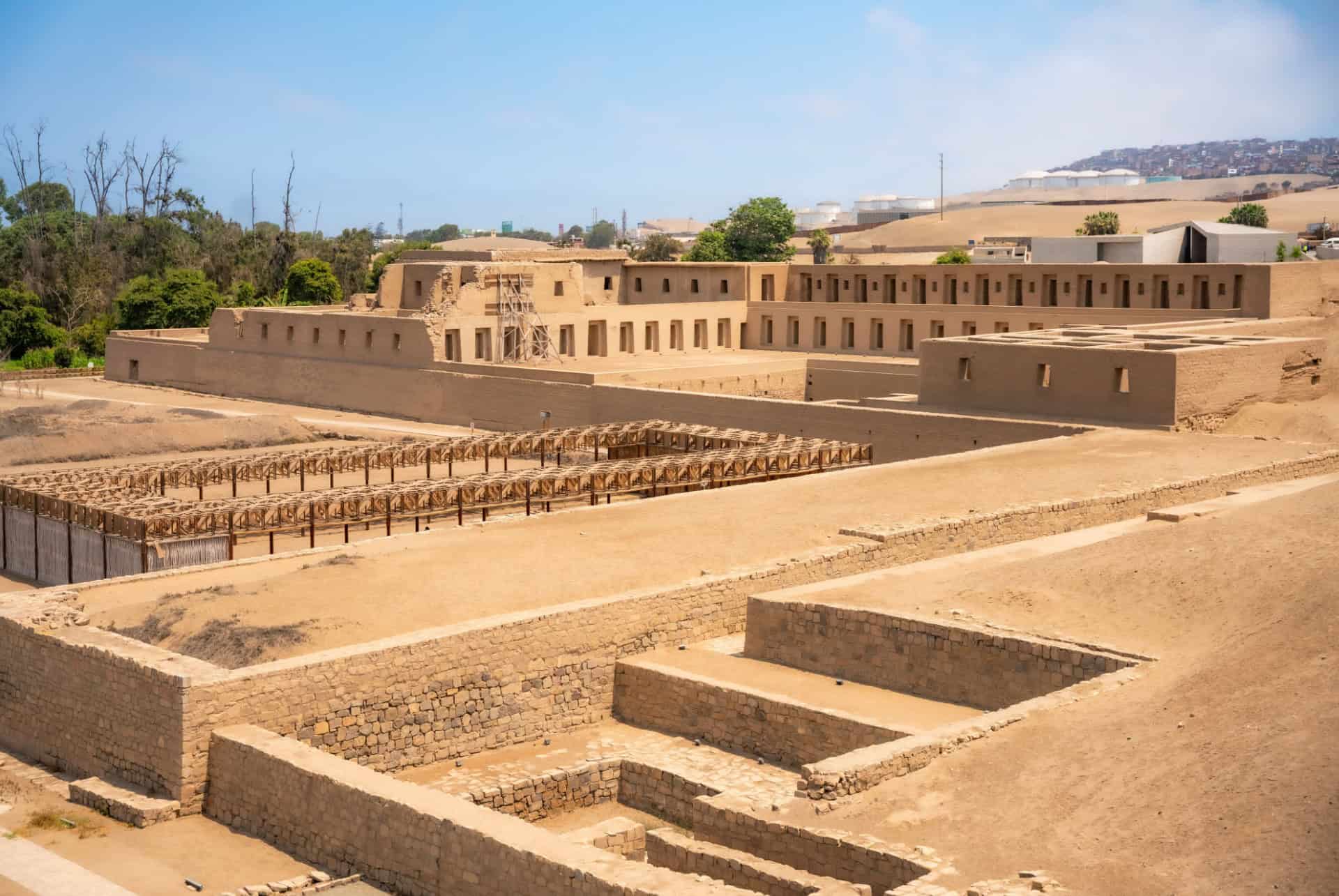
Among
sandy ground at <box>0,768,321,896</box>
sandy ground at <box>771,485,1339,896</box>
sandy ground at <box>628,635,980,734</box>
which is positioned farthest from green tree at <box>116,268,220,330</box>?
sandy ground at <box>771,485,1339,896</box>

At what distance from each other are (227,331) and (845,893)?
123ft

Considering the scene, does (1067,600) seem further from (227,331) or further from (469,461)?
(227,331)

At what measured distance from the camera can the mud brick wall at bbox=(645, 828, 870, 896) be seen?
9.23 metres

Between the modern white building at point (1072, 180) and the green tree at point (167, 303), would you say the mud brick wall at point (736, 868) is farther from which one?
the modern white building at point (1072, 180)

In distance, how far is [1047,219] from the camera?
382 ft

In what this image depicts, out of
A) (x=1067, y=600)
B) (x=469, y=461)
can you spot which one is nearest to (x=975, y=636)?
(x=1067, y=600)

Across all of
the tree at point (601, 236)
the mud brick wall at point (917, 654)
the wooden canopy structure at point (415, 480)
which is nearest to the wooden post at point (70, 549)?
the wooden canopy structure at point (415, 480)

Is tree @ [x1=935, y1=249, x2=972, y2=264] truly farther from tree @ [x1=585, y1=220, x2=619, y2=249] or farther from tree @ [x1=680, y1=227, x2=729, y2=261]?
tree @ [x1=585, y1=220, x2=619, y2=249]

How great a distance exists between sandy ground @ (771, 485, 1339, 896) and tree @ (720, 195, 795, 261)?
5809cm

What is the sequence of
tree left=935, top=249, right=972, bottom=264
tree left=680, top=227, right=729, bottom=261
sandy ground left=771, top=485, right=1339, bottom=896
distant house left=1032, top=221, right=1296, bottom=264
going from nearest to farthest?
sandy ground left=771, top=485, right=1339, bottom=896
distant house left=1032, top=221, right=1296, bottom=264
tree left=935, top=249, right=972, bottom=264
tree left=680, top=227, right=729, bottom=261

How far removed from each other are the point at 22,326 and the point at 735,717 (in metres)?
47.0

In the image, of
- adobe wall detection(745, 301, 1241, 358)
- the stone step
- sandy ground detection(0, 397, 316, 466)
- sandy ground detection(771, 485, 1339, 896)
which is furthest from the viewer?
adobe wall detection(745, 301, 1241, 358)

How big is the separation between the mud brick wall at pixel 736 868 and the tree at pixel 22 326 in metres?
48.4

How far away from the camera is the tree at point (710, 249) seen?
71625mm
